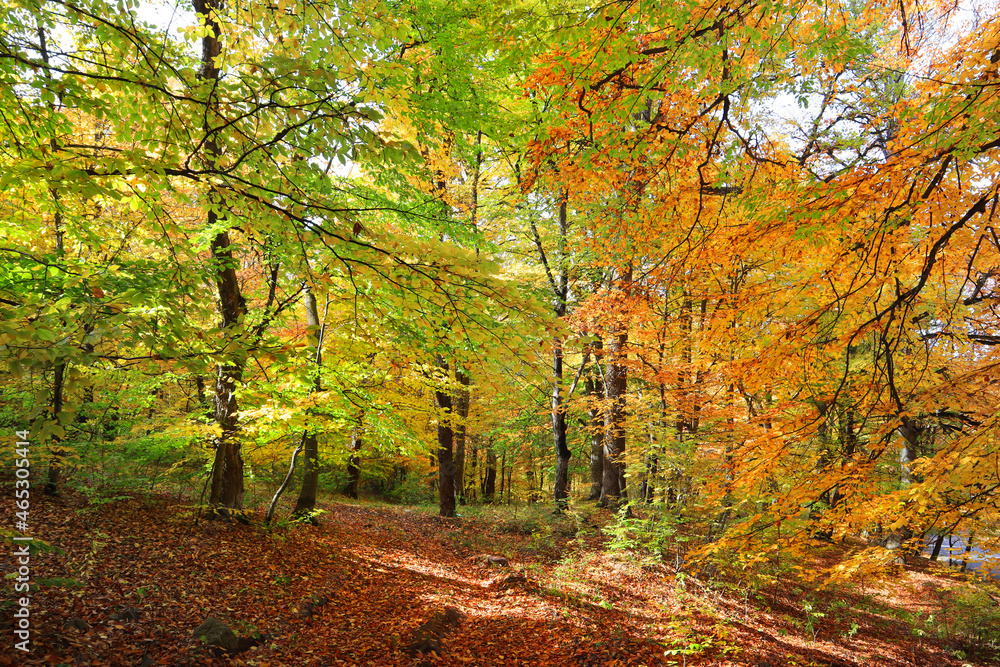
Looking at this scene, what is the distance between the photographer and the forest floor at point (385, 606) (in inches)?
181

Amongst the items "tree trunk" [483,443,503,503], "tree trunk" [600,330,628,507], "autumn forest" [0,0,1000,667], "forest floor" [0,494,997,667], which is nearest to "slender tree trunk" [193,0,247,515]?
"autumn forest" [0,0,1000,667]

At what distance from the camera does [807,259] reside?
6.27 metres

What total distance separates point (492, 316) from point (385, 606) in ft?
17.6

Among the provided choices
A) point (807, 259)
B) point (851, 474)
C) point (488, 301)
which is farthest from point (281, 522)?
point (807, 259)

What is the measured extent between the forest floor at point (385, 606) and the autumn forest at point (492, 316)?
60 millimetres

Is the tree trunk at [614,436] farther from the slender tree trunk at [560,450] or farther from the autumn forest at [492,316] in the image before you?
the slender tree trunk at [560,450]

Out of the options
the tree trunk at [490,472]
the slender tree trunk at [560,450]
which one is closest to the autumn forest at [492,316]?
the slender tree trunk at [560,450]

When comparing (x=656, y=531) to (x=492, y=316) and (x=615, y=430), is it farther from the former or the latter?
(x=492, y=316)

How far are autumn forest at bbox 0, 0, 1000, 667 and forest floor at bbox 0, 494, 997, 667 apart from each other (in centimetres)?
6

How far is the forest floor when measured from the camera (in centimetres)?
461

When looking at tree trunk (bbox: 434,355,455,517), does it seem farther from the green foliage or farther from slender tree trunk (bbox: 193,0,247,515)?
the green foliage

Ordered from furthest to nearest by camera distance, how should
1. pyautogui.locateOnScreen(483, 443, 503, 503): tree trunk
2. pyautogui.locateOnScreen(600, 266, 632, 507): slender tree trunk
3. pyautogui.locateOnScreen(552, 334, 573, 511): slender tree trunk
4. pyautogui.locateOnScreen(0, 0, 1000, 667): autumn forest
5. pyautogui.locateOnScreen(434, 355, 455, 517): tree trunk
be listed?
pyautogui.locateOnScreen(483, 443, 503, 503): tree trunk → pyautogui.locateOnScreen(434, 355, 455, 517): tree trunk → pyautogui.locateOnScreen(552, 334, 573, 511): slender tree trunk → pyautogui.locateOnScreen(600, 266, 632, 507): slender tree trunk → pyautogui.locateOnScreen(0, 0, 1000, 667): autumn forest

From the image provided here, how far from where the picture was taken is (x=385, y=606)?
655cm

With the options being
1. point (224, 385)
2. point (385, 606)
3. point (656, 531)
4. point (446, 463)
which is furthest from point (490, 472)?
point (224, 385)
